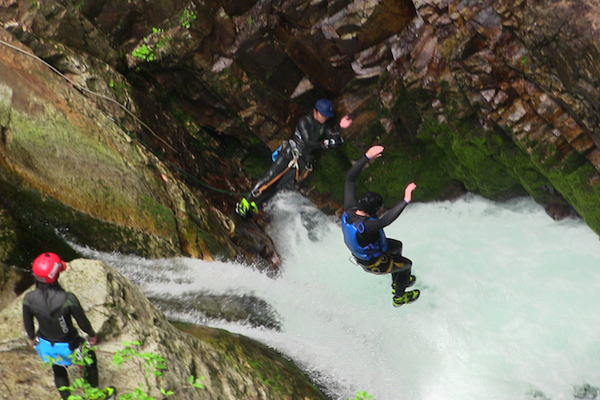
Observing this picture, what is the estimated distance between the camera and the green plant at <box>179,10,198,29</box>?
816 centimetres

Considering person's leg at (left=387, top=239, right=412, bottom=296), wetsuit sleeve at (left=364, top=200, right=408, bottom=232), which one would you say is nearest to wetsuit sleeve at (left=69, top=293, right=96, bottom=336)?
wetsuit sleeve at (left=364, top=200, right=408, bottom=232)

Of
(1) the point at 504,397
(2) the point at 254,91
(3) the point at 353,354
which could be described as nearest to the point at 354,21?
(2) the point at 254,91

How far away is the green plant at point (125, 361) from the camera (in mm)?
4246

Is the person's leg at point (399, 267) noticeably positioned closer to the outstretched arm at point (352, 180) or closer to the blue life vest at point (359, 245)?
the blue life vest at point (359, 245)

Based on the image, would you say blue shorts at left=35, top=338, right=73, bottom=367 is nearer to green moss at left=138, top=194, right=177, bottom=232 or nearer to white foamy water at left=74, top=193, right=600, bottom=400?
white foamy water at left=74, top=193, right=600, bottom=400

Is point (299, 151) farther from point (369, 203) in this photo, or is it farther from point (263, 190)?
point (369, 203)

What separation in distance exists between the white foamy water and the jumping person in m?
2.64

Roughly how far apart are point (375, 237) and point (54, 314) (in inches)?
164

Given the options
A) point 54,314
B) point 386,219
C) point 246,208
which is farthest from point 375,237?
point 54,314

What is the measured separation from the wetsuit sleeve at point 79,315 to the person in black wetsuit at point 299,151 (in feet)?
16.1

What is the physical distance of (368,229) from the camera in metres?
6.34

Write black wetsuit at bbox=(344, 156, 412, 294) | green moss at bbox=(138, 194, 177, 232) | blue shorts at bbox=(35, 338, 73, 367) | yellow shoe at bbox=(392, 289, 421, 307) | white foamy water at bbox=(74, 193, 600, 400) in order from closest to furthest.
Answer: blue shorts at bbox=(35, 338, 73, 367)
black wetsuit at bbox=(344, 156, 412, 294)
white foamy water at bbox=(74, 193, 600, 400)
green moss at bbox=(138, 194, 177, 232)
yellow shoe at bbox=(392, 289, 421, 307)

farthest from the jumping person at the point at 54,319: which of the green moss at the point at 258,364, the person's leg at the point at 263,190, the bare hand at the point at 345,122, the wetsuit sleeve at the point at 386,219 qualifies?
the bare hand at the point at 345,122

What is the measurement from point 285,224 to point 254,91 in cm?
298
